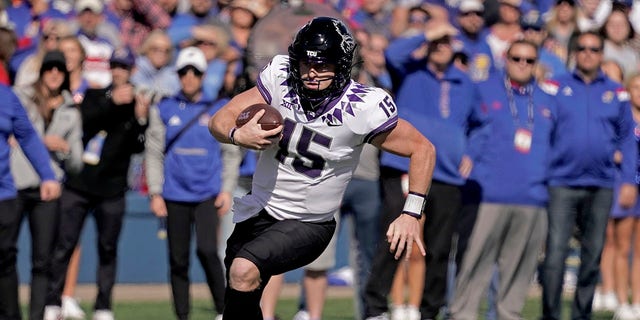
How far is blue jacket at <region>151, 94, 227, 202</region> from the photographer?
1172 cm

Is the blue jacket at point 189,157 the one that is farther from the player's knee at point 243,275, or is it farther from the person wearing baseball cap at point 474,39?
the player's knee at point 243,275

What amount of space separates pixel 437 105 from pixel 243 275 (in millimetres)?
4628

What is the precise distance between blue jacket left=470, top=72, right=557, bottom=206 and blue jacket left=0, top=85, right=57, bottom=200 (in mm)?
3419

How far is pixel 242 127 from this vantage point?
7426 mm

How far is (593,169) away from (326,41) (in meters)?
4.71

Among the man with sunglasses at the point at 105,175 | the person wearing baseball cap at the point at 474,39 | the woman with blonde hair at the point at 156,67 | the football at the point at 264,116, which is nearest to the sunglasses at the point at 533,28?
the person wearing baseball cap at the point at 474,39

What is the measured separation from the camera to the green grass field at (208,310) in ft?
43.0

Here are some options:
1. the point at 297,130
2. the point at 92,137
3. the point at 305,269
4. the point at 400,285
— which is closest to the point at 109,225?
the point at 92,137

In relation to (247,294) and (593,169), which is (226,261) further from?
(593,169)

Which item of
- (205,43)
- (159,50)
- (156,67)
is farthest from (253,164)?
(156,67)

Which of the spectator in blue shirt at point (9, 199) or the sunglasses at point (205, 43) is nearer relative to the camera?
the spectator in blue shirt at point (9, 199)

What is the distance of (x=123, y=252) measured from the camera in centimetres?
1506

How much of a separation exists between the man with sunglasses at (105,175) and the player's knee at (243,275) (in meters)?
4.60

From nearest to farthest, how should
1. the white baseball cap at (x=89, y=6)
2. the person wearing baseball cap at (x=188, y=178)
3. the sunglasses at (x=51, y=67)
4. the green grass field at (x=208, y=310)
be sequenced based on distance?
the person wearing baseball cap at (x=188, y=178), the sunglasses at (x=51, y=67), the green grass field at (x=208, y=310), the white baseball cap at (x=89, y=6)
